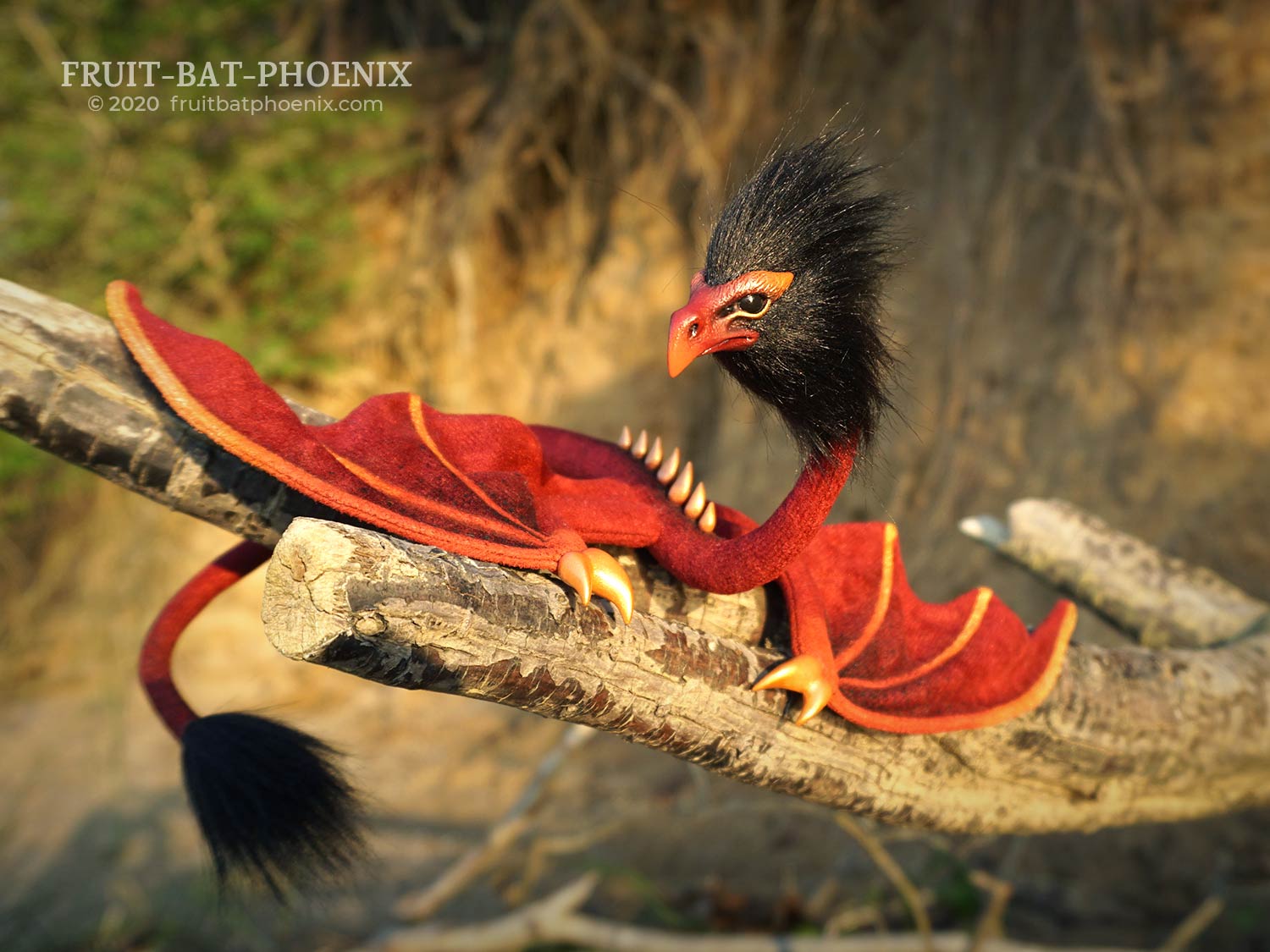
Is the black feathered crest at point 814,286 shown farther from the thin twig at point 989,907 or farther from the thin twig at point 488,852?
the thin twig at point 488,852

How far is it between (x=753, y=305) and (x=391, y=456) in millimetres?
461

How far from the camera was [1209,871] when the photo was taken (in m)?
2.72

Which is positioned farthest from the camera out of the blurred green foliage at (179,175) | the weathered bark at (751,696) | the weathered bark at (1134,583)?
the blurred green foliage at (179,175)

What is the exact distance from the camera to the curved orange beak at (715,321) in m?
1.01

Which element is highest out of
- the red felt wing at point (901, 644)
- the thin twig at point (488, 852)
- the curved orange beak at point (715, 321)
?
the curved orange beak at point (715, 321)

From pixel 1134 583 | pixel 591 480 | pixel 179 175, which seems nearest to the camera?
pixel 591 480

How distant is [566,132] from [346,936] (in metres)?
3.41

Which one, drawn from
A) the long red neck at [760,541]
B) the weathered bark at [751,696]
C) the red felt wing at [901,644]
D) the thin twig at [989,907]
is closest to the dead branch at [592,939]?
the thin twig at [989,907]

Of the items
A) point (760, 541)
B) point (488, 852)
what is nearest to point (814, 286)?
point (760, 541)

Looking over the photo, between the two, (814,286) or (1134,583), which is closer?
(814,286)

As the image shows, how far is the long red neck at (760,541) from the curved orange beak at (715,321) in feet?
0.61

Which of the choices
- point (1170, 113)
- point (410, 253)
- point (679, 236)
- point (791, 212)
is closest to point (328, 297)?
point (410, 253)

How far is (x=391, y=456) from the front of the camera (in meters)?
1.09

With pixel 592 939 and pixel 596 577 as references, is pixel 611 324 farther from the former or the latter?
pixel 596 577
